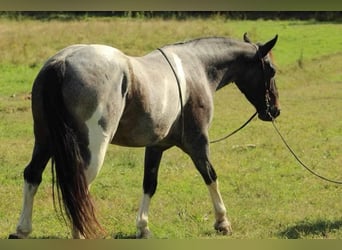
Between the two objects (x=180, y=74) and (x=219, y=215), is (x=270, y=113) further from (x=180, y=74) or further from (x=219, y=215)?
(x=180, y=74)

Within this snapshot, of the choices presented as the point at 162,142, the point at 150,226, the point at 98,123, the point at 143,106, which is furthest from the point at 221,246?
the point at 150,226

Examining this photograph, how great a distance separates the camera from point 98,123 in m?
2.97

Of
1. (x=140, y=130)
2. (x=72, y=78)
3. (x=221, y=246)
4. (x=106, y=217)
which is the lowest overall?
(x=106, y=217)

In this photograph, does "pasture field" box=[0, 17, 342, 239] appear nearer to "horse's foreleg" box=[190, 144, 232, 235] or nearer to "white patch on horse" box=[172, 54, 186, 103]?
"horse's foreleg" box=[190, 144, 232, 235]

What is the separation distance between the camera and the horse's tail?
2342mm

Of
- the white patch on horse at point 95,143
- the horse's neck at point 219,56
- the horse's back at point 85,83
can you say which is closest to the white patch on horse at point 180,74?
the horse's neck at point 219,56

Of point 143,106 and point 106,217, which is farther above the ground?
point 143,106

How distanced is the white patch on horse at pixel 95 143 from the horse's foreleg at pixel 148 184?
4.30ft

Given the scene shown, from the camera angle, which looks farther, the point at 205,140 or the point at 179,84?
the point at 205,140

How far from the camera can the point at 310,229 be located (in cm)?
429

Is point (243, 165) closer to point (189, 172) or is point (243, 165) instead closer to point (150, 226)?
point (189, 172)

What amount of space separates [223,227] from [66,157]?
1.99 meters

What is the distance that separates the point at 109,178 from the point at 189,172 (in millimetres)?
1011

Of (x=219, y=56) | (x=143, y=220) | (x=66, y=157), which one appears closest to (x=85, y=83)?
(x=66, y=157)
